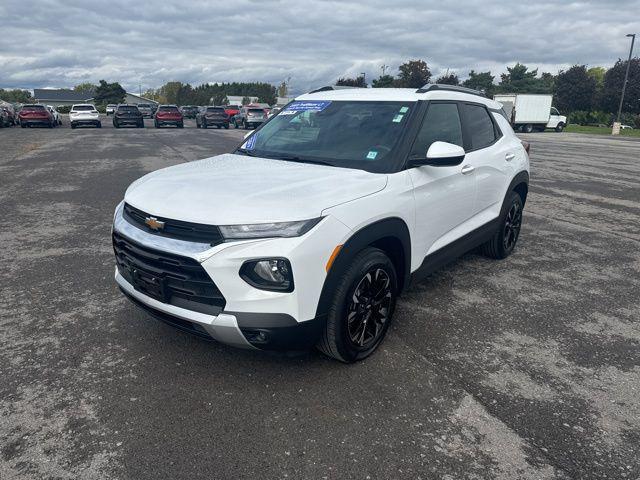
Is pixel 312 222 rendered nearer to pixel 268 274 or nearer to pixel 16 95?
pixel 268 274

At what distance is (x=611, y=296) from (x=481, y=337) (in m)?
1.78

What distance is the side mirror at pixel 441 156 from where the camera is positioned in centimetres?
328

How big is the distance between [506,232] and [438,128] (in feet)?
6.72

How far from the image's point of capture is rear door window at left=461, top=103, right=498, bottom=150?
4.44 meters

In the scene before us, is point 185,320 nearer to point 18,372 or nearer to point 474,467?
point 18,372

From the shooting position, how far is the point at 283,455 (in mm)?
2402

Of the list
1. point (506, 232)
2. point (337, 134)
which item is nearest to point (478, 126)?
point (506, 232)

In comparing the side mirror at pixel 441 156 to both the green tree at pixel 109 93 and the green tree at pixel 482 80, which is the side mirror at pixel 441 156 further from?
the green tree at pixel 109 93

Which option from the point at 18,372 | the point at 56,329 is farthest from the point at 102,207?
the point at 18,372

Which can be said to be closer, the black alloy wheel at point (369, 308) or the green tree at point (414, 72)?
the black alloy wheel at point (369, 308)

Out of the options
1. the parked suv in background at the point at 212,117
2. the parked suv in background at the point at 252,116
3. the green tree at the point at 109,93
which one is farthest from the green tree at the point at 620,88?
the green tree at the point at 109,93

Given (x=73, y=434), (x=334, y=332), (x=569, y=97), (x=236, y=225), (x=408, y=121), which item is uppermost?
(x=569, y=97)

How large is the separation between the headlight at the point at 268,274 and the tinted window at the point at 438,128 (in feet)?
4.84

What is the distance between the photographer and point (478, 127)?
4652 millimetres
